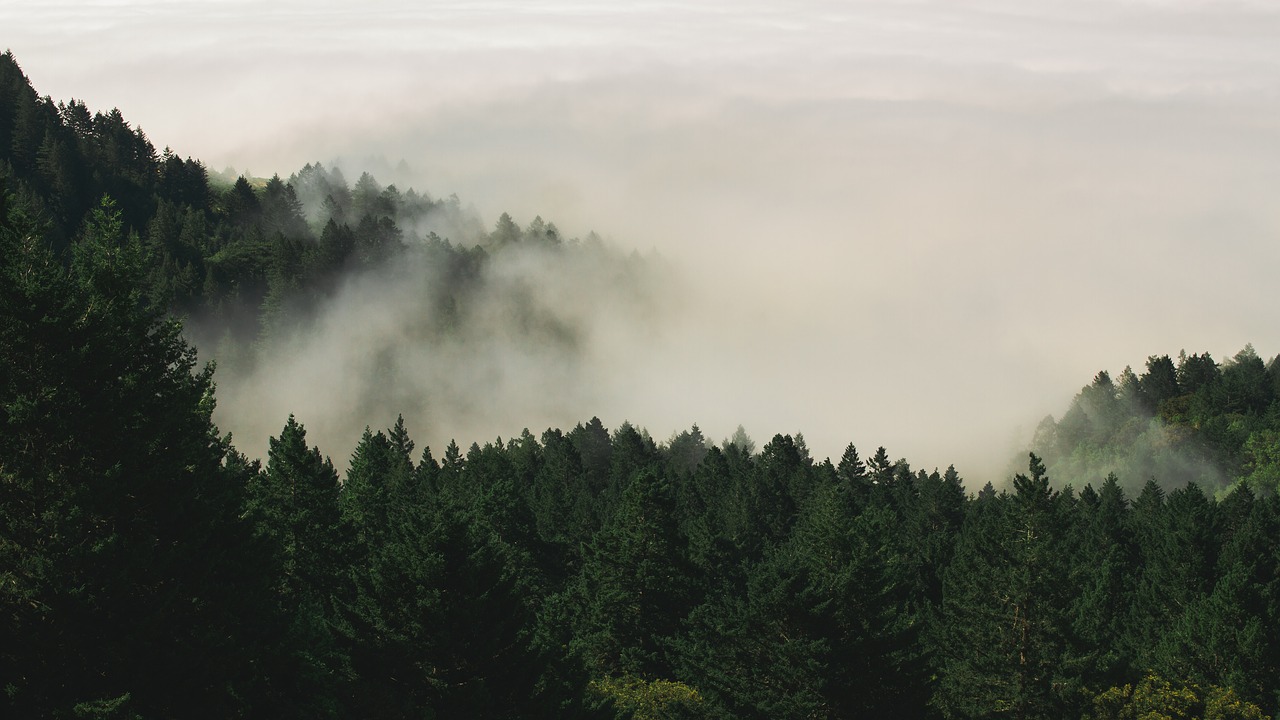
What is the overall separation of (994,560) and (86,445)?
44.0 m

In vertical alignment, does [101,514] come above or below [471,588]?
above

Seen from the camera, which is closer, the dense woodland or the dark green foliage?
the dark green foliage

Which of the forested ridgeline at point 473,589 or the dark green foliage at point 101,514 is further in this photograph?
the forested ridgeline at point 473,589

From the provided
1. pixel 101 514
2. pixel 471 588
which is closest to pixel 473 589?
pixel 471 588

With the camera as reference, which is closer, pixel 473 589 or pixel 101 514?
pixel 101 514

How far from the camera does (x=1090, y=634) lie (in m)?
56.9

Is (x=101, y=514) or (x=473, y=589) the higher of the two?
(x=101, y=514)

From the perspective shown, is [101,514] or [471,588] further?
[471,588]

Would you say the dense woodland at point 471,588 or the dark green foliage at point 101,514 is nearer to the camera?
the dark green foliage at point 101,514

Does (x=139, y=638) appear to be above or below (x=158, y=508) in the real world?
below

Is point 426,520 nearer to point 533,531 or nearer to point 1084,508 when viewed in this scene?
point 533,531

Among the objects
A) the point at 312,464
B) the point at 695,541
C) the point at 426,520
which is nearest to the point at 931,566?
the point at 695,541

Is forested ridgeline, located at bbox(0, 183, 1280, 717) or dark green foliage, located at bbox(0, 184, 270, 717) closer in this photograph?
dark green foliage, located at bbox(0, 184, 270, 717)

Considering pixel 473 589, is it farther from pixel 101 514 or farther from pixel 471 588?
pixel 101 514
